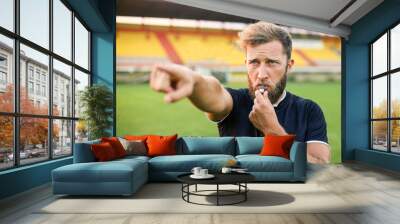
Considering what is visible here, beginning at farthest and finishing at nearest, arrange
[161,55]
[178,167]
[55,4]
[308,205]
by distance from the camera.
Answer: [161,55] < [55,4] < [178,167] < [308,205]

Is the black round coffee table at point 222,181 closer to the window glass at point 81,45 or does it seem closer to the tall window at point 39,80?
the tall window at point 39,80

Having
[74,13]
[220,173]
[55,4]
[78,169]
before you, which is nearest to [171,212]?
[220,173]

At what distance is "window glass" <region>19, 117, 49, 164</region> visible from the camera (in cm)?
500

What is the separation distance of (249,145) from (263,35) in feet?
8.51

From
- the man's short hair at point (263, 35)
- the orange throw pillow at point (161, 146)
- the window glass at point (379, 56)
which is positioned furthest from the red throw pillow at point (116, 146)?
the window glass at point (379, 56)

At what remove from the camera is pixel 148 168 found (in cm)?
556

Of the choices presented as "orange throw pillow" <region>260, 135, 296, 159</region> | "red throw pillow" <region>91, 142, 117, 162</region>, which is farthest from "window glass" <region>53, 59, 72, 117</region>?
"orange throw pillow" <region>260, 135, 296, 159</region>

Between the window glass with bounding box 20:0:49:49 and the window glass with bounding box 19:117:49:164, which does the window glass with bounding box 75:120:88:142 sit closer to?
A: the window glass with bounding box 19:117:49:164

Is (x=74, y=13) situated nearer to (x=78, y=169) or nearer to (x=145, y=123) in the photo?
(x=145, y=123)

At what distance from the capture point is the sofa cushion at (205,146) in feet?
20.6

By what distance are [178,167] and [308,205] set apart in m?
2.06

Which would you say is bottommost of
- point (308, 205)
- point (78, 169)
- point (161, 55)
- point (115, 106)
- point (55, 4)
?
point (308, 205)

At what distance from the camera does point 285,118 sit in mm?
7535

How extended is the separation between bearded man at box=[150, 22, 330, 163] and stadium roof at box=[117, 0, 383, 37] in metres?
0.26
